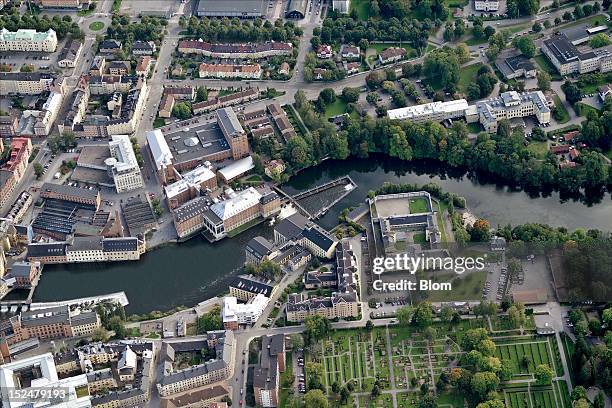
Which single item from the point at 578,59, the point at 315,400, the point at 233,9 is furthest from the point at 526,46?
the point at 315,400

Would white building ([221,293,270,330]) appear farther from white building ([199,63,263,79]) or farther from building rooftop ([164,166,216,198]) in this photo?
white building ([199,63,263,79])

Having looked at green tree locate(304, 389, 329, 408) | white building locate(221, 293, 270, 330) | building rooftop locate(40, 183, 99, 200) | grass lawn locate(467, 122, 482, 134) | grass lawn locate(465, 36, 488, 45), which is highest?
grass lawn locate(465, 36, 488, 45)

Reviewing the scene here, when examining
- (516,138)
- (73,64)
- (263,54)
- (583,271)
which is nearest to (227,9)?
(263,54)

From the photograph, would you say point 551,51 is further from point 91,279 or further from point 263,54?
point 91,279

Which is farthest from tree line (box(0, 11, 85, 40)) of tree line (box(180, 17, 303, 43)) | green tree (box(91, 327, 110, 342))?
green tree (box(91, 327, 110, 342))

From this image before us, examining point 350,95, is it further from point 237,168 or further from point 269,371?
point 269,371

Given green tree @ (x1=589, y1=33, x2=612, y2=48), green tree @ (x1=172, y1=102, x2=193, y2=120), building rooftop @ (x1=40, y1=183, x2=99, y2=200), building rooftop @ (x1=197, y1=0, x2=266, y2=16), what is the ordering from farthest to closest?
building rooftop @ (x1=197, y1=0, x2=266, y2=16)
green tree @ (x1=589, y1=33, x2=612, y2=48)
green tree @ (x1=172, y1=102, x2=193, y2=120)
building rooftop @ (x1=40, y1=183, x2=99, y2=200)

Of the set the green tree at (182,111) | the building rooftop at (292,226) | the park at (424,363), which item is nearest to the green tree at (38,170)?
the green tree at (182,111)

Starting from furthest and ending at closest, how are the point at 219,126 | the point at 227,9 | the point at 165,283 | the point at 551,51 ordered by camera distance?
the point at 227,9, the point at 551,51, the point at 219,126, the point at 165,283
